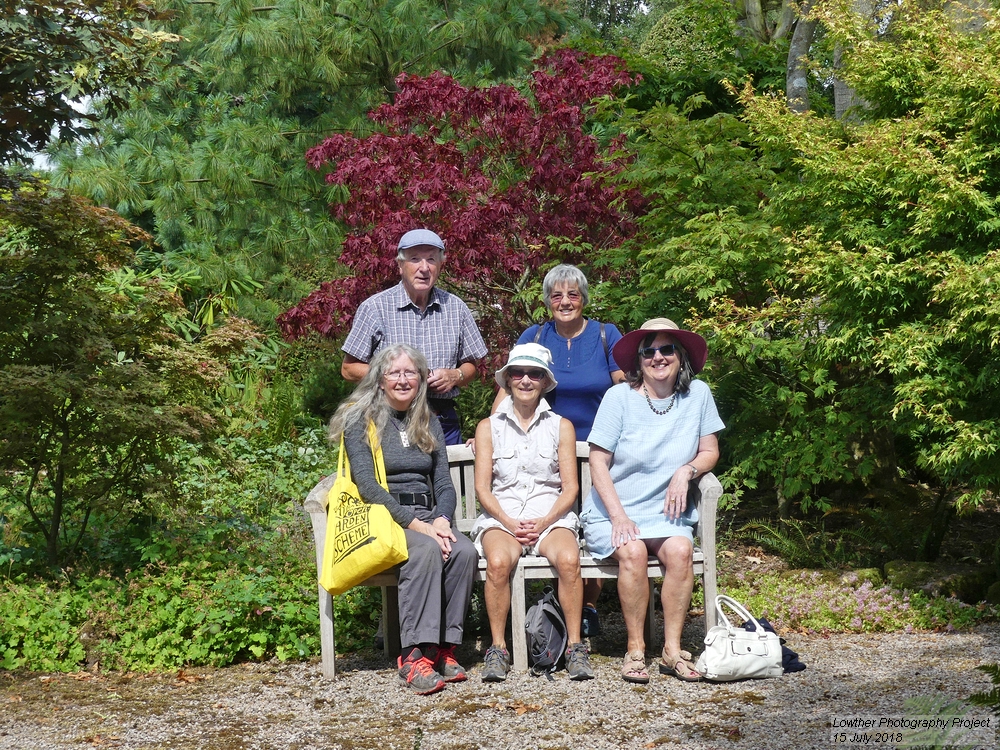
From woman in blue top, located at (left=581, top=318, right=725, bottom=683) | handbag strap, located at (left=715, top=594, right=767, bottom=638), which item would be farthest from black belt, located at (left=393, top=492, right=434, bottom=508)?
handbag strap, located at (left=715, top=594, right=767, bottom=638)

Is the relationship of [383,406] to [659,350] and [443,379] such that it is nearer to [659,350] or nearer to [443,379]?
[443,379]

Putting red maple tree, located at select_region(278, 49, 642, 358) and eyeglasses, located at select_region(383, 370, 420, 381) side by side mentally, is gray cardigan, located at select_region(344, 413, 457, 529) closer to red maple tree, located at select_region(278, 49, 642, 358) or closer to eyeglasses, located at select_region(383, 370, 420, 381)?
eyeglasses, located at select_region(383, 370, 420, 381)

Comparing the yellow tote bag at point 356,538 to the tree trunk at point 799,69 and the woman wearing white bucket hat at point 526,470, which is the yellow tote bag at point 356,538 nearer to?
the woman wearing white bucket hat at point 526,470

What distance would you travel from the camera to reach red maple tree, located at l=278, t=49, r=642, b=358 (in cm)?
679

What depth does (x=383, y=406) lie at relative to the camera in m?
4.59

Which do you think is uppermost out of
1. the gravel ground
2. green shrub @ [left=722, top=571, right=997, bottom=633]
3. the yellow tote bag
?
the yellow tote bag

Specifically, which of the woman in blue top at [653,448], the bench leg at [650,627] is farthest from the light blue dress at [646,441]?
the bench leg at [650,627]

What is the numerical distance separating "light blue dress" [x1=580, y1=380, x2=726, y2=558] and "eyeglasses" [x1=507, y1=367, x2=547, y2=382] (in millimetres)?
316

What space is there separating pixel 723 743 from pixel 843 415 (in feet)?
8.62

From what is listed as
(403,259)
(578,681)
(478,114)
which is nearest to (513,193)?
(478,114)

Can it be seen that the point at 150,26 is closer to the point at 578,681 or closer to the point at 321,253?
the point at 321,253

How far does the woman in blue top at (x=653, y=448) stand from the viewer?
448 centimetres

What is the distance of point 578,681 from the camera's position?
430 cm

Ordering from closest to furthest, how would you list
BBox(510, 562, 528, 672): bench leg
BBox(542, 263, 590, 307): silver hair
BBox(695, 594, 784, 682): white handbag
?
BBox(695, 594, 784, 682): white handbag < BBox(510, 562, 528, 672): bench leg < BBox(542, 263, 590, 307): silver hair
